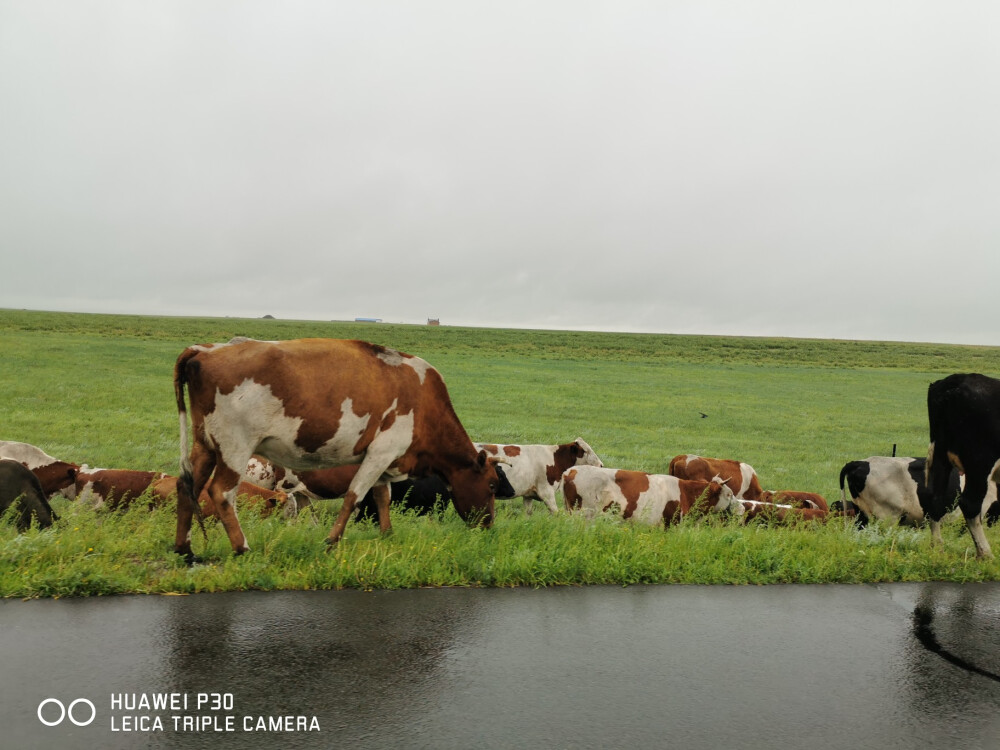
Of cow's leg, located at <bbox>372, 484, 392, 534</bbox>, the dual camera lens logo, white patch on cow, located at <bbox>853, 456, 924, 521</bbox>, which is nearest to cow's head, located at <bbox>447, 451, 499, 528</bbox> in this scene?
cow's leg, located at <bbox>372, 484, 392, 534</bbox>

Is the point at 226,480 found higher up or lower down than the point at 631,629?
higher up

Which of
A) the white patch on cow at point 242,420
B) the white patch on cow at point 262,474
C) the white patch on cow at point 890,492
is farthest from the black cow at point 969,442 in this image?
the white patch on cow at point 262,474

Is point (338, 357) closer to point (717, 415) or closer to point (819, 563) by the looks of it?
point (819, 563)

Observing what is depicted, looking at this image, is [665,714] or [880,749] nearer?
[880,749]

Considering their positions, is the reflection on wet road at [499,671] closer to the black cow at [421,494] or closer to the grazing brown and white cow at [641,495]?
the black cow at [421,494]

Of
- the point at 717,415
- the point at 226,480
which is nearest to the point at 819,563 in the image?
the point at 226,480

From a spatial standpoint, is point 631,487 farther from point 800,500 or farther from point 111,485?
point 111,485

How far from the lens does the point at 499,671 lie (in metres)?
4.71

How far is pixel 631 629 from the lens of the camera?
5582 mm

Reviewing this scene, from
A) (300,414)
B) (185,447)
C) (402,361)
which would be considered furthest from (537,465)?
(185,447)

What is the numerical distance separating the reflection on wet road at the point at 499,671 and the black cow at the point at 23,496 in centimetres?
316

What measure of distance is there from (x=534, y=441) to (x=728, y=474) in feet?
28.9

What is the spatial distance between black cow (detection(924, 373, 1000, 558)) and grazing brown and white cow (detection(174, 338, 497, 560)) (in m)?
6.35

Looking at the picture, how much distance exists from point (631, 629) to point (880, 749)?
1.96 m
